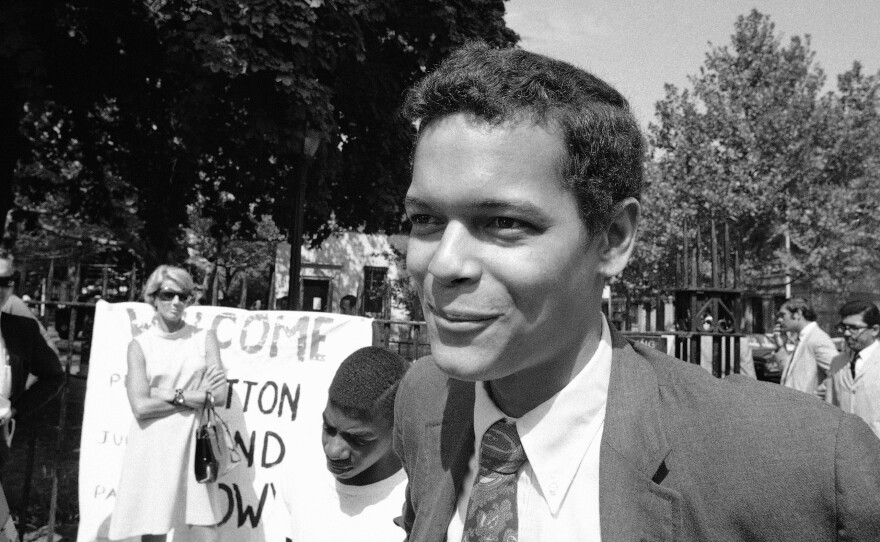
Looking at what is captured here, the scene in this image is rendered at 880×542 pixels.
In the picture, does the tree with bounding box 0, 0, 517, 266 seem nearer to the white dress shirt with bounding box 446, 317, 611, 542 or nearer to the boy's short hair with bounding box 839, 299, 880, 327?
the boy's short hair with bounding box 839, 299, 880, 327

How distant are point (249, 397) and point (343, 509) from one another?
244cm

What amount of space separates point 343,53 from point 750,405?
29.8ft

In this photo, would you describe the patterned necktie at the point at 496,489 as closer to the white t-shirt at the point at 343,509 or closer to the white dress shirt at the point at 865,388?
the white t-shirt at the point at 343,509

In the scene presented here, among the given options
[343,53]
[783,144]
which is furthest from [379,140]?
[783,144]

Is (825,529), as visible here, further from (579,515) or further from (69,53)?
(69,53)

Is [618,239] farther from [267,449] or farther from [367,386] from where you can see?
[267,449]

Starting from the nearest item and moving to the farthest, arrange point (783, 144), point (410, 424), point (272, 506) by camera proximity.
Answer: point (410, 424) < point (272, 506) < point (783, 144)

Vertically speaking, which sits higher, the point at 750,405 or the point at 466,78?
the point at 466,78

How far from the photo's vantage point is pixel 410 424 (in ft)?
5.46

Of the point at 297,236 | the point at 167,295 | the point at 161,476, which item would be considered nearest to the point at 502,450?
the point at 161,476

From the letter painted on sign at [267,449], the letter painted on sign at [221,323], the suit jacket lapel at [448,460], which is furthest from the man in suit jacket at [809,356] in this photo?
the suit jacket lapel at [448,460]

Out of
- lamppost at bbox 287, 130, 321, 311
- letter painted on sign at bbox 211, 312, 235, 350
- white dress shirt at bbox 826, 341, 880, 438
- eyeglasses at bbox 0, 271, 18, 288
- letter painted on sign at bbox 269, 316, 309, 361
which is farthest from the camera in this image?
lamppost at bbox 287, 130, 321, 311

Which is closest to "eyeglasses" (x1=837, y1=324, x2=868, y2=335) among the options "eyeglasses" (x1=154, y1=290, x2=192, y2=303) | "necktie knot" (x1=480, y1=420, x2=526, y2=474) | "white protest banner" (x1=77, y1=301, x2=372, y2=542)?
"white protest banner" (x1=77, y1=301, x2=372, y2=542)

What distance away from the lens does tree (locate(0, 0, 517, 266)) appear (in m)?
8.22
